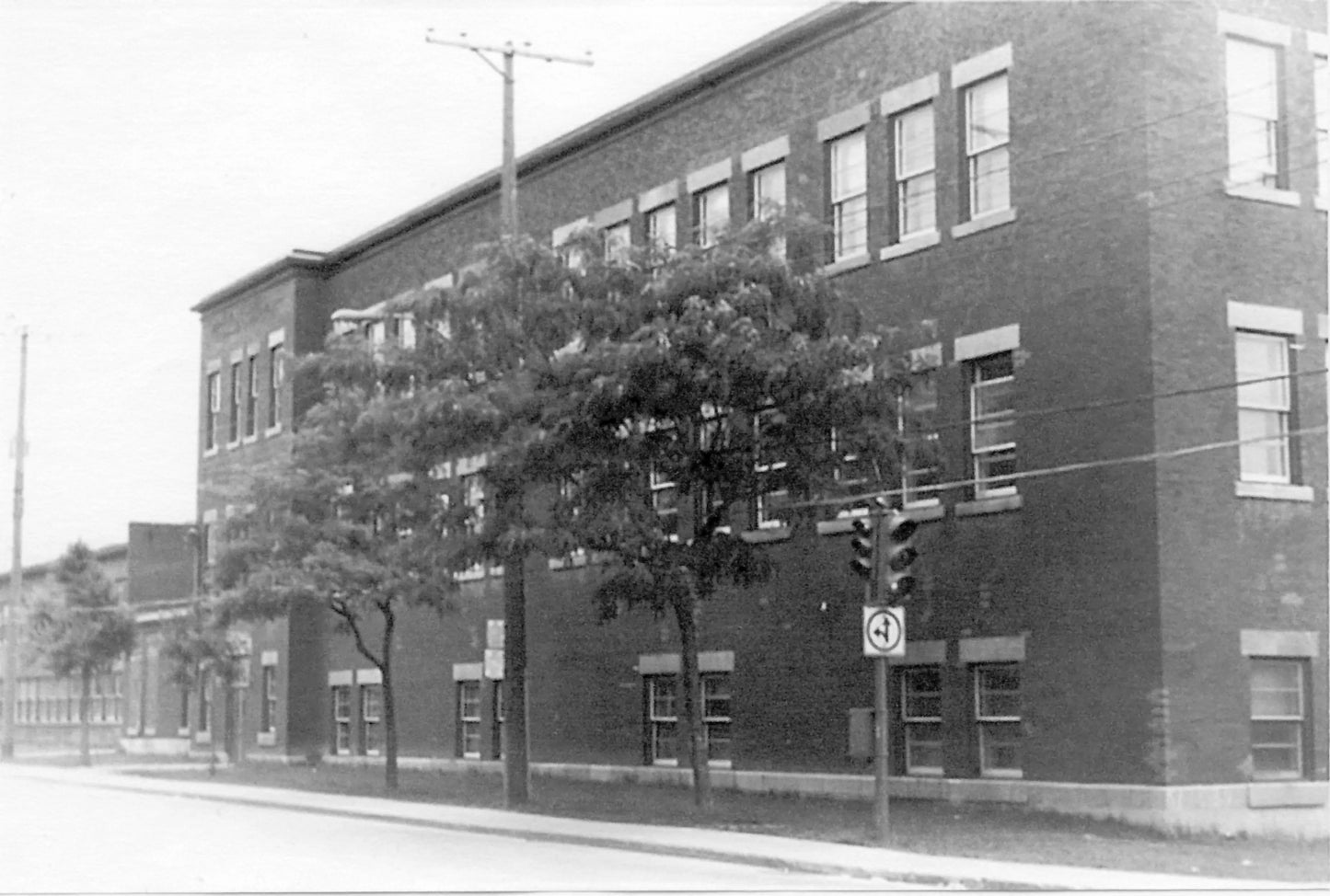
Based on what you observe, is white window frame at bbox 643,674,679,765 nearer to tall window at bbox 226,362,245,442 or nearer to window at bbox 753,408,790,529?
window at bbox 753,408,790,529

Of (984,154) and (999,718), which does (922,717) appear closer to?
(999,718)

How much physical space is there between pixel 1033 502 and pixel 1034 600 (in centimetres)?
142

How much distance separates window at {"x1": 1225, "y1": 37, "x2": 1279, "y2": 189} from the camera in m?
25.8

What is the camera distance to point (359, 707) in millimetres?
47625

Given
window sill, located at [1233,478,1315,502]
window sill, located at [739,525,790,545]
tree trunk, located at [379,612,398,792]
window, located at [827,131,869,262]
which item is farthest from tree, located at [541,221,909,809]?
tree trunk, located at [379,612,398,792]

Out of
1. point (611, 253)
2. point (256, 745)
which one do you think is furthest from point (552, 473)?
point (256, 745)

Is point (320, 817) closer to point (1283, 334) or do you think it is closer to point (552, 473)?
point (552, 473)

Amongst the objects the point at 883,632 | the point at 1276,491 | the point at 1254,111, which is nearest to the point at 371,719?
the point at 883,632

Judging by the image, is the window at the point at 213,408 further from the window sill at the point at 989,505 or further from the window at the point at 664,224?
the window sill at the point at 989,505

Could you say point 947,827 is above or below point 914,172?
below

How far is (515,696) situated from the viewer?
29.9m

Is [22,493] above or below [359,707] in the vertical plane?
above

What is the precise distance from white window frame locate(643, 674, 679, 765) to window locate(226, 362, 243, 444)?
23.1 metres

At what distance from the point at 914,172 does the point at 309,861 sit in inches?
594
